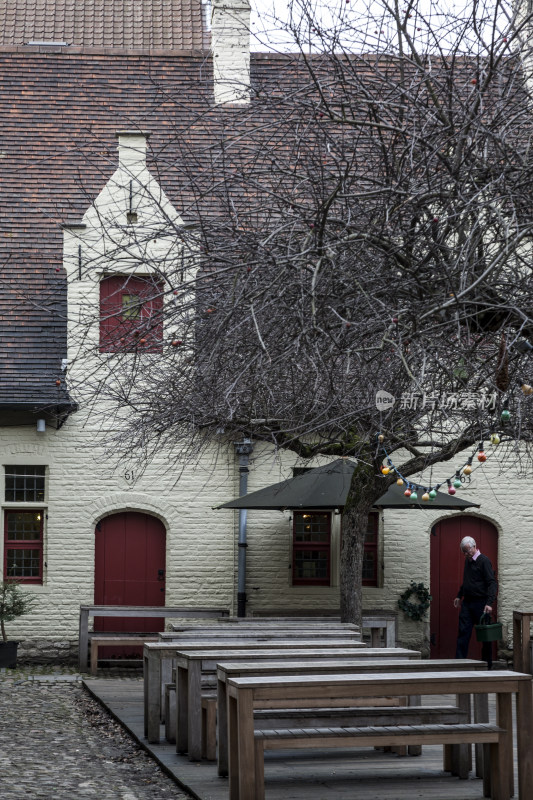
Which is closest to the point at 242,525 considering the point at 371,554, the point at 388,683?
the point at 371,554

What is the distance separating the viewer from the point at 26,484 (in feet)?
61.0

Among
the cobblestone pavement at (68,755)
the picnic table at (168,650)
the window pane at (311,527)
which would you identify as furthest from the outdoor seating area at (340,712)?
the window pane at (311,527)

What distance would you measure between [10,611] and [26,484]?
2.37 m

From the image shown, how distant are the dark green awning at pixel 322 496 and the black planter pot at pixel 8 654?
3.79 metres

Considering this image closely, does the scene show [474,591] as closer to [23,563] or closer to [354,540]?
[354,540]

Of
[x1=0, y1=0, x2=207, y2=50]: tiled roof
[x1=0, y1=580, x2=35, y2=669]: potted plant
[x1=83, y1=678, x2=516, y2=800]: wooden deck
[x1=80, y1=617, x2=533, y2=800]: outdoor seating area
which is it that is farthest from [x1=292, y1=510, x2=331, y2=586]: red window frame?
[x1=0, y1=0, x2=207, y2=50]: tiled roof

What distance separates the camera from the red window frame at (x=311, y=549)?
62.2 ft

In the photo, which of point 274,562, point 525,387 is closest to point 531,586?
point 274,562

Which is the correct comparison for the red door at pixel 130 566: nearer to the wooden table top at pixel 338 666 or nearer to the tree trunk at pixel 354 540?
the tree trunk at pixel 354 540

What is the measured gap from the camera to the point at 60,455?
60.4 ft

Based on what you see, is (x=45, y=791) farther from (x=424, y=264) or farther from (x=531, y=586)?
(x=531, y=586)

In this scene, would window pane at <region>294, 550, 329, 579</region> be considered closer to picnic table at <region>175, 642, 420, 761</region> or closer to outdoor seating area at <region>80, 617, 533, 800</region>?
outdoor seating area at <region>80, 617, 533, 800</region>

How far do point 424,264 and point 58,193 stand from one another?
14.5 m

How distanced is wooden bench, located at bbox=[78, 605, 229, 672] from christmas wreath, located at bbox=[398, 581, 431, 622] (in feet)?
11.8
